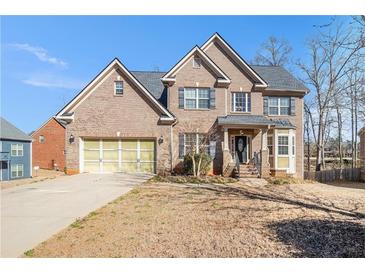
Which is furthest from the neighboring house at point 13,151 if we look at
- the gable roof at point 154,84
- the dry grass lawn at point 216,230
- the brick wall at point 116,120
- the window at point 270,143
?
the window at point 270,143

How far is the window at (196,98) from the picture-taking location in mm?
19062

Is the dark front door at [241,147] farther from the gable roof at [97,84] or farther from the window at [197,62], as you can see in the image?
the window at [197,62]

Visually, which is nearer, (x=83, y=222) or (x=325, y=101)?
(x=83, y=222)

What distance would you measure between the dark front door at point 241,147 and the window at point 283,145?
2.50 meters

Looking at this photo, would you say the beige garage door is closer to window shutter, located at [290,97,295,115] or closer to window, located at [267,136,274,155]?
window, located at [267,136,274,155]

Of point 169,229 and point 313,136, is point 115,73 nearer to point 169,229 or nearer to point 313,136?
Result: point 169,229

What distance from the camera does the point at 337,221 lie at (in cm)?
664

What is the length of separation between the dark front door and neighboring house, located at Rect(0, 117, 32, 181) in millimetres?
13082

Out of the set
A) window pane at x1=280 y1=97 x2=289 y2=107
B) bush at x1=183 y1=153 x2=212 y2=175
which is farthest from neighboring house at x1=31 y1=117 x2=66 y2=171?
window pane at x1=280 y1=97 x2=289 y2=107

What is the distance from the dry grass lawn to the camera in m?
4.83

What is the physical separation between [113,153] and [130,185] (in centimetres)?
552
